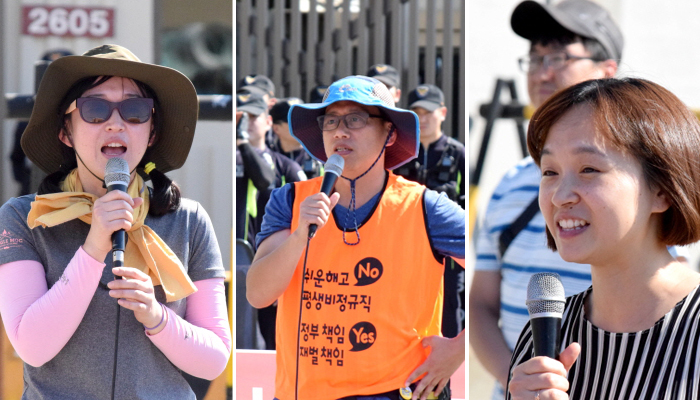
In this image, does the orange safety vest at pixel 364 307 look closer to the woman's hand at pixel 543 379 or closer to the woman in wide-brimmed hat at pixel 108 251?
the woman in wide-brimmed hat at pixel 108 251

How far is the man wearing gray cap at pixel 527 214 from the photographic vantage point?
279 centimetres

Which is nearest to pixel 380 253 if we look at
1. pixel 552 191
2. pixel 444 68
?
pixel 552 191

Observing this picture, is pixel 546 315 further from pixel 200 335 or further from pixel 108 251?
pixel 108 251

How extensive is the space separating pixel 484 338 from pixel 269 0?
11.7ft

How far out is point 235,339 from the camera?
15.2ft

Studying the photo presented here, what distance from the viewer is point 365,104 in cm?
282

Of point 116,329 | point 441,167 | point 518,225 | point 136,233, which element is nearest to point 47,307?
point 116,329

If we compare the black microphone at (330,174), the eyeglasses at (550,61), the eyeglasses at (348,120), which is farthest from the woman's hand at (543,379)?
the eyeglasses at (550,61)

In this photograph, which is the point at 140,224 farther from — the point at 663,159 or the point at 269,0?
the point at 269,0

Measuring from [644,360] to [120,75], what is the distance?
5.52 ft

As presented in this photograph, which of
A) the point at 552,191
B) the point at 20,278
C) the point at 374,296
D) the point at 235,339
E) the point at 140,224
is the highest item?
the point at 552,191

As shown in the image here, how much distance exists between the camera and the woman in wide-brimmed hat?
1941 mm

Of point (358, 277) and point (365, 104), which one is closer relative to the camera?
point (358, 277)

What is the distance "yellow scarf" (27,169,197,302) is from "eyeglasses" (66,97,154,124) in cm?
20
